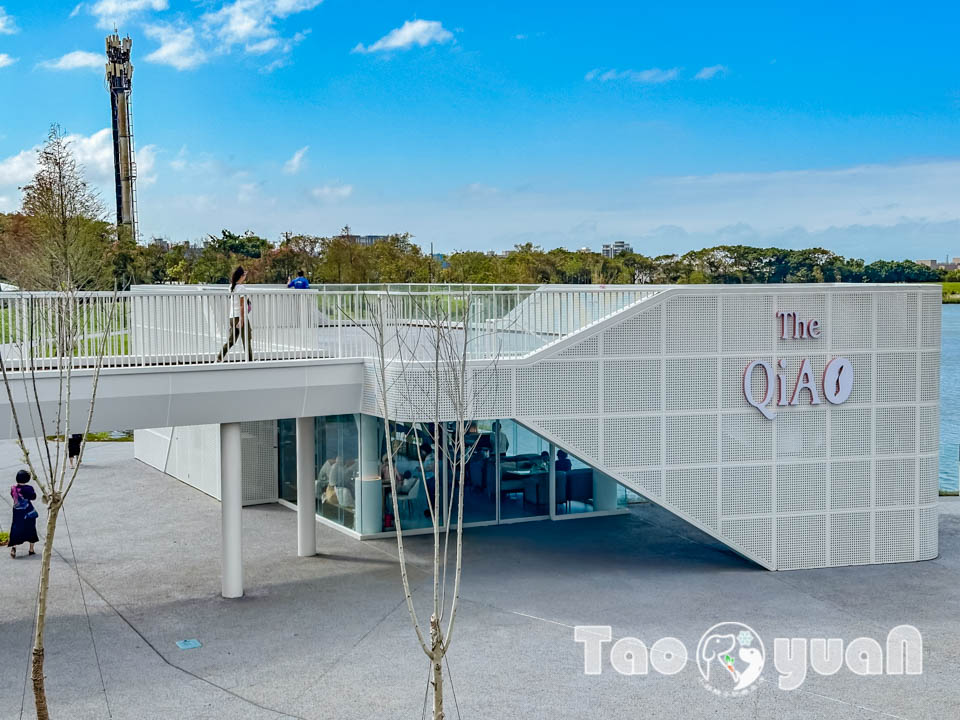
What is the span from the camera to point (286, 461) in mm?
23453

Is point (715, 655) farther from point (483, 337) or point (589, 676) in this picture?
point (483, 337)

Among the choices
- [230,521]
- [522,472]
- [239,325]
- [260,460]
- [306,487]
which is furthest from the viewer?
[260,460]

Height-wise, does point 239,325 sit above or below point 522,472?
above

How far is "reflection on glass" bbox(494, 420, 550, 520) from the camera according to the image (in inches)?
842

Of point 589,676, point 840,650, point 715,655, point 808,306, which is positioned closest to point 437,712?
point 589,676

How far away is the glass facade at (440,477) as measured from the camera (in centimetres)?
2033

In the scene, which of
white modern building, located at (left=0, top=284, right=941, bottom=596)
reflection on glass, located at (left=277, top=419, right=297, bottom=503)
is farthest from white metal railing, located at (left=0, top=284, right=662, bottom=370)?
reflection on glass, located at (left=277, top=419, right=297, bottom=503)

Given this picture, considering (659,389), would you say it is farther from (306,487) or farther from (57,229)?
(57,229)

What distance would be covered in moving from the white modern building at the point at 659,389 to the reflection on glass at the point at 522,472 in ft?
7.88

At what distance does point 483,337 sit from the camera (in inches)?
672

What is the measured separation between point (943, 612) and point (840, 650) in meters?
2.82

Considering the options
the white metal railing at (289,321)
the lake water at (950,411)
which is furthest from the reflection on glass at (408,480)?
the lake water at (950,411)

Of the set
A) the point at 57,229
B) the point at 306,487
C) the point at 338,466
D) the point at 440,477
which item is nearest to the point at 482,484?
the point at 440,477

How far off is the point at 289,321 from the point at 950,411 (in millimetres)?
60931
